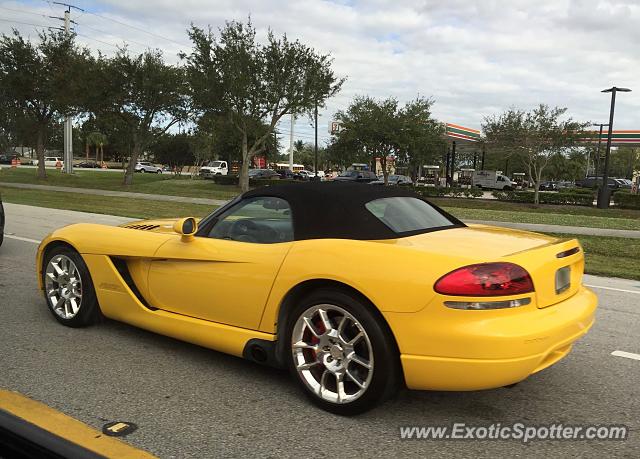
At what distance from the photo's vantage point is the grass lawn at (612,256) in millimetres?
8812

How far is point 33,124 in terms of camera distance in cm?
3419

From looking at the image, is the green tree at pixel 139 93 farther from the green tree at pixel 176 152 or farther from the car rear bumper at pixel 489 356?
the green tree at pixel 176 152

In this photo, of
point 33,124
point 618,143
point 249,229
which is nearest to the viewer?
point 249,229

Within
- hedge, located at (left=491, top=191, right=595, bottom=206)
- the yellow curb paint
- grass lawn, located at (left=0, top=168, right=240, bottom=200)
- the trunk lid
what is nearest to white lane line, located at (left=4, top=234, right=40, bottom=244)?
the yellow curb paint

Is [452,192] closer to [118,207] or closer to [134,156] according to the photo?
[134,156]

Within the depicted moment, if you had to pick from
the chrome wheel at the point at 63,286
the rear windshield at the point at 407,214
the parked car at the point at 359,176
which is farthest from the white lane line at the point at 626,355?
the parked car at the point at 359,176

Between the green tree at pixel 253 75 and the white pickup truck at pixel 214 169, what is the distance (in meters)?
26.1

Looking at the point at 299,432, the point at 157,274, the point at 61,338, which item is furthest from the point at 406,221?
the point at 61,338

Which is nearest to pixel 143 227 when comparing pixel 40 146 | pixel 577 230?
pixel 577 230

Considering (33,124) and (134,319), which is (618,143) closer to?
(33,124)

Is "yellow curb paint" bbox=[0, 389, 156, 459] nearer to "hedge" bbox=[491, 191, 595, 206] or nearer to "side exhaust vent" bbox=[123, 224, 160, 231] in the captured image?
"side exhaust vent" bbox=[123, 224, 160, 231]

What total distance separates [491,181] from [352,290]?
5990cm

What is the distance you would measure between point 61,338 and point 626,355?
4.57 m

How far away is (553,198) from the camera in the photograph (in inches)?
1286
